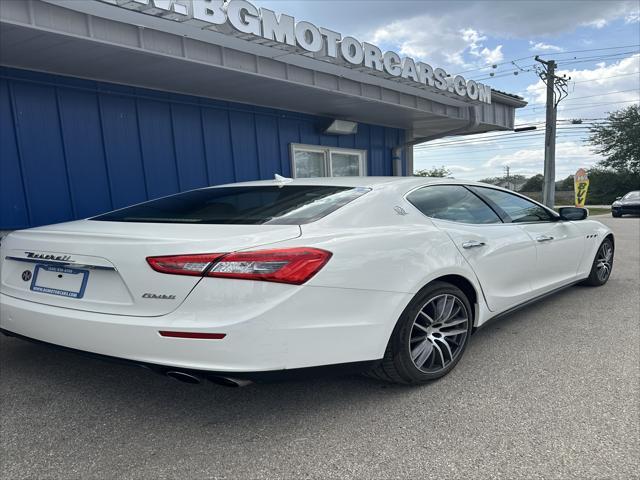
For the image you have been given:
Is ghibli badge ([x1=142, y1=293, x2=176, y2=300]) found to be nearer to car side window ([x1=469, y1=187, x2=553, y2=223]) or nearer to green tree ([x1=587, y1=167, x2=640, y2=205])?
car side window ([x1=469, y1=187, x2=553, y2=223])

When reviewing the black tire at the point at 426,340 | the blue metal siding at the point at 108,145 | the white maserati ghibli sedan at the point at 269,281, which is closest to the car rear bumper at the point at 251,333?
the white maserati ghibli sedan at the point at 269,281

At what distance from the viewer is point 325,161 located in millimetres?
8508

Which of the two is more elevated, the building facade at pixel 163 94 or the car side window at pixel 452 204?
the building facade at pixel 163 94

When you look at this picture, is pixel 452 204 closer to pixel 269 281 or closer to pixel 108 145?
pixel 269 281

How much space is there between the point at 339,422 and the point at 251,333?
0.78 meters

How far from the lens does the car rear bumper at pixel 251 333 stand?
1.96 metres

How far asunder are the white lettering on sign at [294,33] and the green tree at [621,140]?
1968 inches

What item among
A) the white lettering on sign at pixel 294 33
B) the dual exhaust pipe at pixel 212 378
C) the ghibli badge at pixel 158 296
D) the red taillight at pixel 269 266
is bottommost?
the dual exhaust pipe at pixel 212 378

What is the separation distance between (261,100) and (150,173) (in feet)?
6.69

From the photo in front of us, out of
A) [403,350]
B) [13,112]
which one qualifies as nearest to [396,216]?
[403,350]

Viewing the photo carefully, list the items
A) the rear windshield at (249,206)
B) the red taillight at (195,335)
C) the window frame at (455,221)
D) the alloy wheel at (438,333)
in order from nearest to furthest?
the red taillight at (195,335), the rear windshield at (249,206), the alloy wheel at (438,333), the window frame at (455,221)

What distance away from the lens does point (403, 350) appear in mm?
2516

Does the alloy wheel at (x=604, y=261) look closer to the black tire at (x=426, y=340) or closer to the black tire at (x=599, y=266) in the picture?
the black tire at (x=599, y=266)

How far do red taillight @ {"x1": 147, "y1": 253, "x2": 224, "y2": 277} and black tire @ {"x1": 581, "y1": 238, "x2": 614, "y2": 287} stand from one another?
4.45 metres
